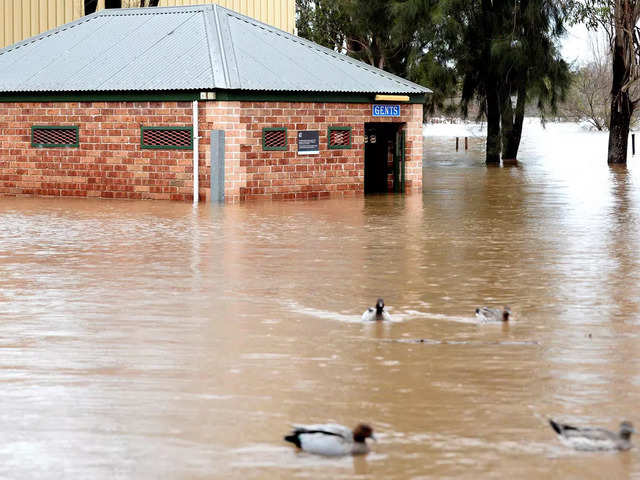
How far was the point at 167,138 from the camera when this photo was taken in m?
31.6

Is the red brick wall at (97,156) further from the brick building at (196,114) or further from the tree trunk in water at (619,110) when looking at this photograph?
the tree trunk in water at (619,110)

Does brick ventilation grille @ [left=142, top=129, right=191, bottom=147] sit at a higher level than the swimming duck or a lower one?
higher

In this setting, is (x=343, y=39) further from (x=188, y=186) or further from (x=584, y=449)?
Result: (x=584, y=449)

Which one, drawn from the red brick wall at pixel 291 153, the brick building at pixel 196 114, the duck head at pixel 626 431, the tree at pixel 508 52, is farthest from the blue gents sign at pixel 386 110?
the duck head at pixel 626 431

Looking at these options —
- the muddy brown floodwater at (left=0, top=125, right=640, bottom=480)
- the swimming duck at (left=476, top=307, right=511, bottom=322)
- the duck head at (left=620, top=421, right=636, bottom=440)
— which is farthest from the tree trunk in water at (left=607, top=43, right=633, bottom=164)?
the duck head at (left=620, top=421, right=636, bottom=440)

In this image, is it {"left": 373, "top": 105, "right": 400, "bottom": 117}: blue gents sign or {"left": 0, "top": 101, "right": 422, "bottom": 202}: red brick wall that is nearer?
{"left": 0, "top": 101, "right": 422, "bottom": 202}: red brick wall

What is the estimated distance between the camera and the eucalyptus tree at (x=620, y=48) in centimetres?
5031

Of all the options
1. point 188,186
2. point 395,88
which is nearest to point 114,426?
point 188,186

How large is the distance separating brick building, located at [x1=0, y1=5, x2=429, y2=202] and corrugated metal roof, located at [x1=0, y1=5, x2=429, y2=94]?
6 centimetres

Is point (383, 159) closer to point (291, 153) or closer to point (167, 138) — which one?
point (291, 153)

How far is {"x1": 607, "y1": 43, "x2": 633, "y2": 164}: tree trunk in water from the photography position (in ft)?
172

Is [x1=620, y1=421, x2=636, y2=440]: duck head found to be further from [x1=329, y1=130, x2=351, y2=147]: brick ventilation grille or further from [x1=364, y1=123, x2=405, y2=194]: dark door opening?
[x1=364, y1=123, x2=405, y2=194]: dark door opening

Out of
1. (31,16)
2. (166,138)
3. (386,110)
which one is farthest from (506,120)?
(166,138)

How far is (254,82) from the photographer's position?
3142 cm
